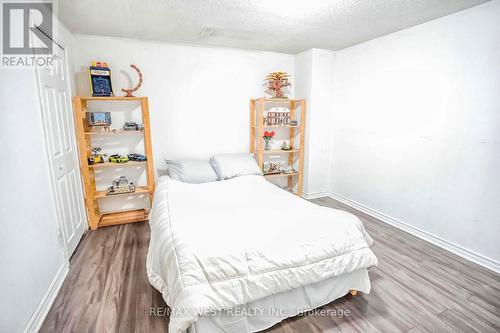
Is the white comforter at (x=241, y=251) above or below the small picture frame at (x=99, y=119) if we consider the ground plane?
below

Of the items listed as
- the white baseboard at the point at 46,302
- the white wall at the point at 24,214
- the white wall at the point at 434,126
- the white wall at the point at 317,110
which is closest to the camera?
the white wall at the point at 24,214

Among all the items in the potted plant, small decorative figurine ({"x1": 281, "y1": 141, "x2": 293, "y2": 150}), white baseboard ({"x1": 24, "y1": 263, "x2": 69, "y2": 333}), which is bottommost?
white baseboard ({"x1": 24, "y1": 263, "x2": 69, "y2": 333})

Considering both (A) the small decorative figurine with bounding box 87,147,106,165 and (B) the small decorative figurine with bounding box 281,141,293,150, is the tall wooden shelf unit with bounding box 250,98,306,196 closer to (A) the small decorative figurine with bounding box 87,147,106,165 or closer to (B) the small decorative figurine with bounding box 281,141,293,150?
(B) the small decorative figurine with bounding box 281,141,293,150

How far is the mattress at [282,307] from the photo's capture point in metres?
1.38

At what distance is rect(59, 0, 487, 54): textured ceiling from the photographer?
2088 mm

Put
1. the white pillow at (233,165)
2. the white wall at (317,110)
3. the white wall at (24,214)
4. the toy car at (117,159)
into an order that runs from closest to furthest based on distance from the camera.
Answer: the white wall at (24,214) < the toy car at (117,159) < the white pillow at (233,165) < the white wall at (317,110)

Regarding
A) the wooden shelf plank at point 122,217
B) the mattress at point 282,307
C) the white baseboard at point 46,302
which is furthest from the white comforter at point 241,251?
the wooden shelf plank at point 122,217

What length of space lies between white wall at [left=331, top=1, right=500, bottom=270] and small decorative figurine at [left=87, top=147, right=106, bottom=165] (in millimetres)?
3382

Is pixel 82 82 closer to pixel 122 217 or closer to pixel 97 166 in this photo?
pixel 97 166

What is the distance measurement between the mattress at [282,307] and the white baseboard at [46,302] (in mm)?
998

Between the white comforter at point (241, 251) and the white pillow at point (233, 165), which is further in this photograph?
the white pillow at point (233, 165)

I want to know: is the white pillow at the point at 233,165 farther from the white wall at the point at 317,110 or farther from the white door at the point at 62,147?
the white door at the point at 62,147

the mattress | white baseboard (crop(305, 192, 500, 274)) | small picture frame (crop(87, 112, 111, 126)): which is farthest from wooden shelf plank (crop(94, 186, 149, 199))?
white baseboard (crop(305, 192, 500, 274))

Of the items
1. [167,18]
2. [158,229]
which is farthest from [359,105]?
[158,229]
